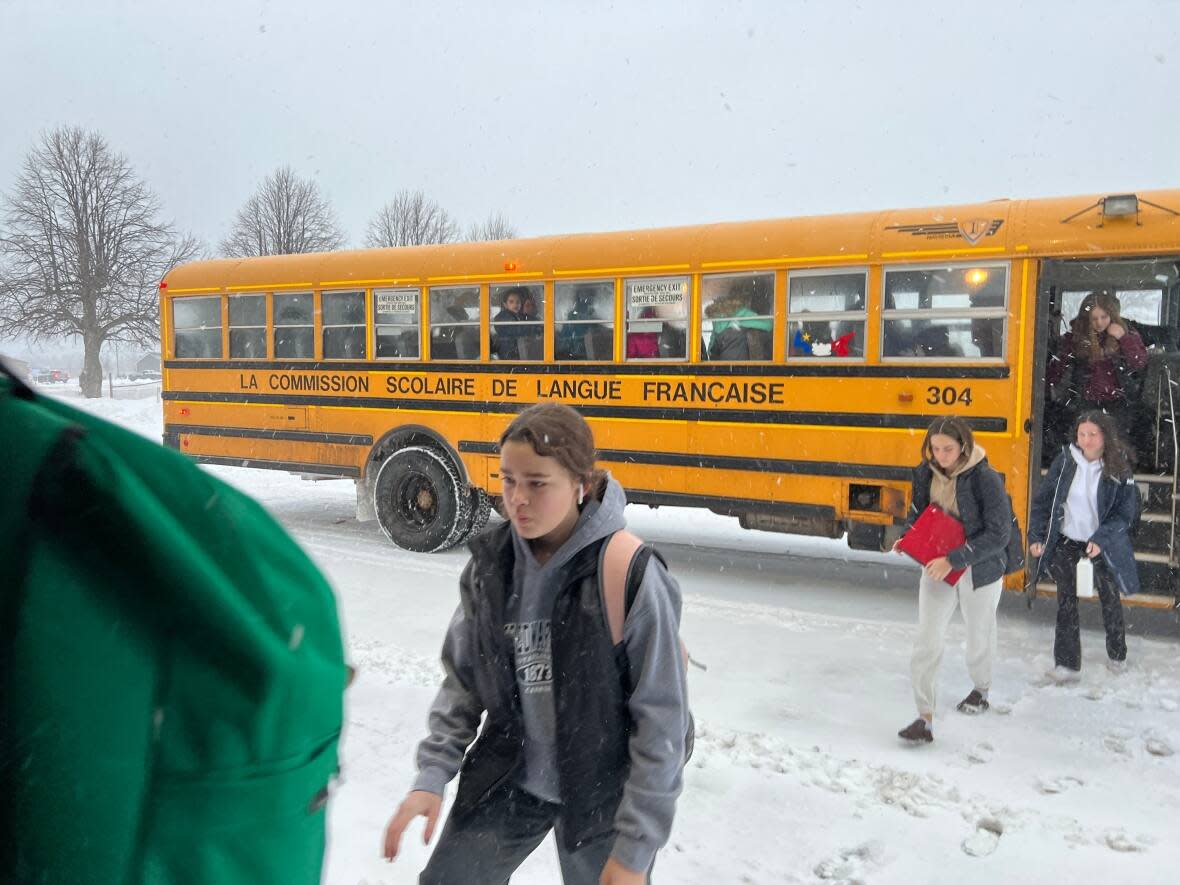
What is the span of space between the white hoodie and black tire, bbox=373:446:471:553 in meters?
5.02

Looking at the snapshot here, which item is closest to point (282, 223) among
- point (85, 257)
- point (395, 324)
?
point (85, 257)

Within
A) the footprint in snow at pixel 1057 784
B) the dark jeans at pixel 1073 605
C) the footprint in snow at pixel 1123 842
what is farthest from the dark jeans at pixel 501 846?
the dark jeans at pixel 1073 605

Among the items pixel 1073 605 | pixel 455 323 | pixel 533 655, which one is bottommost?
pixel 1073 605

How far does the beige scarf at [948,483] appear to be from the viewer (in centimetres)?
448

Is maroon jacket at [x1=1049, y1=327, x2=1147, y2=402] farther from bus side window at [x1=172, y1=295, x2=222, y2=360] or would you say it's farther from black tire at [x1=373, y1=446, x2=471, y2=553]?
bus side window at [x1=172, y1=295, x2=222, y2=360]

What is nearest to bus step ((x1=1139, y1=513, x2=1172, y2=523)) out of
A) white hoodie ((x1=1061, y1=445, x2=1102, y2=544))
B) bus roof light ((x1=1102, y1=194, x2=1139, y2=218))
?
white hoodie ((x1=1061, y1=445, x2=1102, y2=544))

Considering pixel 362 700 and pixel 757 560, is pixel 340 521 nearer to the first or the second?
pixel 757 560

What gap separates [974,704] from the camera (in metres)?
4.71

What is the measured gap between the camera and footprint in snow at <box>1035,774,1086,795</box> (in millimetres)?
3850

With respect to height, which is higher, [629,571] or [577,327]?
[577,327]

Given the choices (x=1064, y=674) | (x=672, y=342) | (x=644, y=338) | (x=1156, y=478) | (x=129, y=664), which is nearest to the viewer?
(x=129, y=664)

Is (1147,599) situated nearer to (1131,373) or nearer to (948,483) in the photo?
(1131,373)

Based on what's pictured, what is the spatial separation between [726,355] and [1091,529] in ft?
9.76

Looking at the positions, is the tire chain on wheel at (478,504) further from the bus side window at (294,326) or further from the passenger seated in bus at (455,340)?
the bus side window at (294,326)
